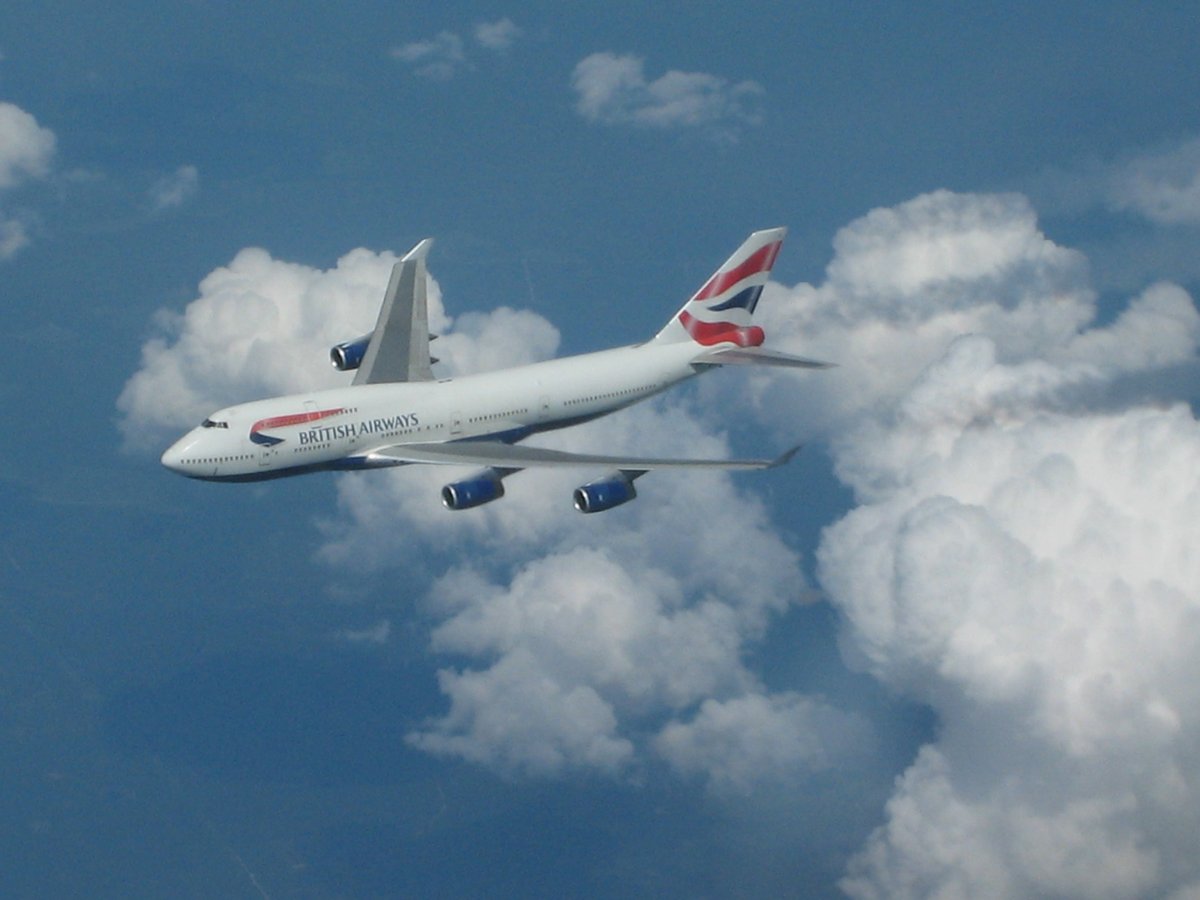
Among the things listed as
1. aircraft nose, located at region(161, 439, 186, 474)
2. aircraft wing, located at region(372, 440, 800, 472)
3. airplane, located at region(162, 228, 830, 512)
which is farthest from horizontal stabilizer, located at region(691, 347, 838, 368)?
aircraft nose, located at region(161, 439, 186, 474)

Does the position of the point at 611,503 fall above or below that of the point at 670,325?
below

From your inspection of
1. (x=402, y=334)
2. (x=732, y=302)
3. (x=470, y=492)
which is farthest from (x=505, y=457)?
(x=732, y=302)

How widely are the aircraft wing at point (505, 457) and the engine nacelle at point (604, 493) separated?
2.80ft

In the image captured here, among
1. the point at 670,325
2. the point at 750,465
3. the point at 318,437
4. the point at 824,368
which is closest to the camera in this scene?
the point at 750,465

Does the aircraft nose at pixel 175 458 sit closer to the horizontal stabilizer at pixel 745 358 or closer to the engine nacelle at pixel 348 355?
the engine nacelle at pixel 348 355

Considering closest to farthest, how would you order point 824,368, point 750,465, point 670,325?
point 750,465 < point 824,368 < point 670,325

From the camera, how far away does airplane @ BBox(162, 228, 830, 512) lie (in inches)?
3797

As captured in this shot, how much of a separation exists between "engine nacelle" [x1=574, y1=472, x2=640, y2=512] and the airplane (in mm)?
63

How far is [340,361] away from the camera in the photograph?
109m

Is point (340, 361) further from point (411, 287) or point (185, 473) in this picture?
point (185, 473)

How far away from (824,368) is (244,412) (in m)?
38.4

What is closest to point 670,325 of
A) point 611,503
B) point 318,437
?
point 611,503

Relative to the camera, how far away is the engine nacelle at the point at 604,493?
98.1 m

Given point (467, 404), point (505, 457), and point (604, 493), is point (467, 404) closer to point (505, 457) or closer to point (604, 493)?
point (505, 457)
